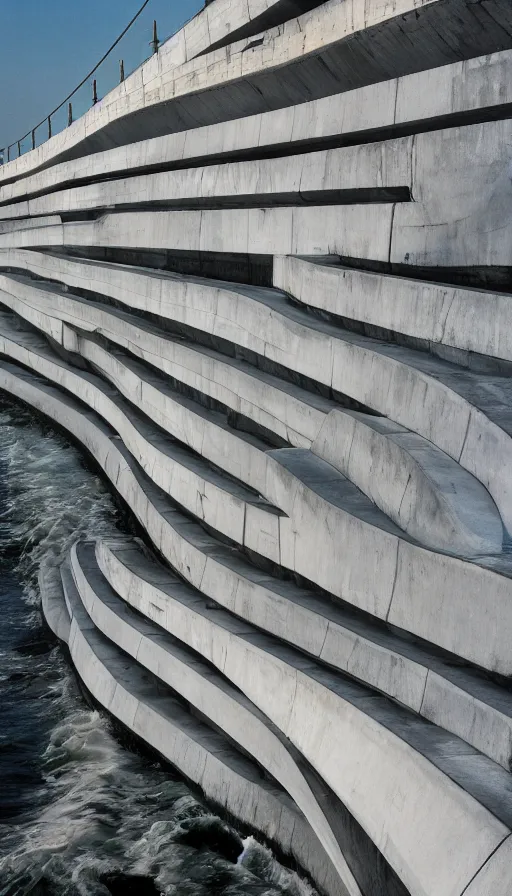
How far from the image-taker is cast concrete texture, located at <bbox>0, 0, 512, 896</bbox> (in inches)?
217

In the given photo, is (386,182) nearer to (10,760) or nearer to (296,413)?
(296,413)

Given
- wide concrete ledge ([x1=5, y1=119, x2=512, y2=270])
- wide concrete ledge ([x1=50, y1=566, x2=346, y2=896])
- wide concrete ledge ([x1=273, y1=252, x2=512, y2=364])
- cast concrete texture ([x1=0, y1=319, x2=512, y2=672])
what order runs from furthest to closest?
wide concrete ledge ([x1=5, y1=119, x2=512, y2=270]) → wide concrete ledge ([x1=50, y1=566, x2=346, y2=896]) → wide concrete ledge ([x1=273, y1=252, x2=512, y2=364]) → cast concrete texture ([x1=0, y1=319, x2=512, y2=672])

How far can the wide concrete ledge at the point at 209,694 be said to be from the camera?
20.8 ft

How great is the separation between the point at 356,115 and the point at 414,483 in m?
3.81

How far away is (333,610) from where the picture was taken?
698 centimetres

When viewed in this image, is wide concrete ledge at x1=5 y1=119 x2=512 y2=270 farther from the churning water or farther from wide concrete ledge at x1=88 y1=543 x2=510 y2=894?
the churning water

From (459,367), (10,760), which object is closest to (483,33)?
(459,367)

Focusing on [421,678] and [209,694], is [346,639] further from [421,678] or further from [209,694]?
[209,694]

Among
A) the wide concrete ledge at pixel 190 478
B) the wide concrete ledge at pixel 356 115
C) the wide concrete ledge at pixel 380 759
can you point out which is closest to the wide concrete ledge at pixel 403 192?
the wide concrete ledge at pixel 356 115

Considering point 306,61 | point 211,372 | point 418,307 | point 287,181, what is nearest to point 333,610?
point 418,307

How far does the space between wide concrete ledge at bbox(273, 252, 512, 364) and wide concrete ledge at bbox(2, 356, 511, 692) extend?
1.69 meters

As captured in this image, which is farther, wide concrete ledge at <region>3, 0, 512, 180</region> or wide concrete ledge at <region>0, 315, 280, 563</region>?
wide concrete ledge at <region>0, 315, 280, 563</region>

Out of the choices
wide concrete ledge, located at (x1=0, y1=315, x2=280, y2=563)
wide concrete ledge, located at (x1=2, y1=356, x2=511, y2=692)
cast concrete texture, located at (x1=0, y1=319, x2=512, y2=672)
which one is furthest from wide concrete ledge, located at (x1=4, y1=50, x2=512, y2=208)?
wide concrete ledge, located at (x1=2, y1=356, x2=511, y2=692)

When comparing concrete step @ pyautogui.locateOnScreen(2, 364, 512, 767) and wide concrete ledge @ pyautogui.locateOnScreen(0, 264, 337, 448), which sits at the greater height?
wide concrete ledge @ pyautogui.locateOnScreen(0, 264, 337, 448)
